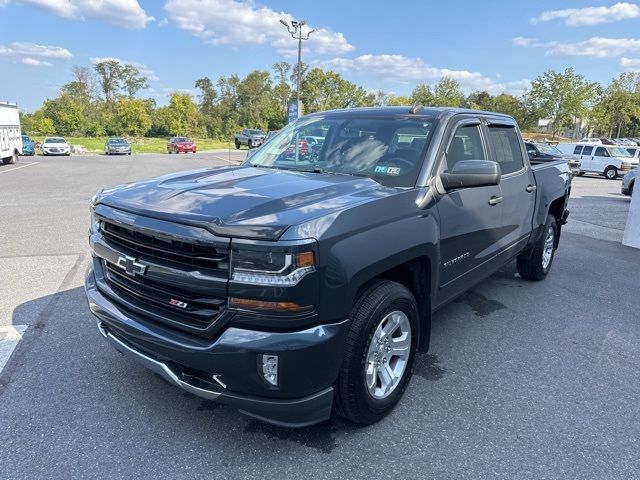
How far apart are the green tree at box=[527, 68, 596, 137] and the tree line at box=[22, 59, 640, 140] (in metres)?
0.11

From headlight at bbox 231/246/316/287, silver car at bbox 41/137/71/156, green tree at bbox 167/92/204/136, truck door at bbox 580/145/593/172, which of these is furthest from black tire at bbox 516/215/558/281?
green tree at bbox 167/92/204/136

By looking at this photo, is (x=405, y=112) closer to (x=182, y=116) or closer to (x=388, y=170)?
(x=388, y=170)

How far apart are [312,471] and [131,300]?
4.61 ft

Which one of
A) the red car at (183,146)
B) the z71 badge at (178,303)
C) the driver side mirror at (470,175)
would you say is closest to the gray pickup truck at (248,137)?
the red car at (183,146)

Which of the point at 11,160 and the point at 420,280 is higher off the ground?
the point at 420,280

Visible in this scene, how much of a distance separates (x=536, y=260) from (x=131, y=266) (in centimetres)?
472

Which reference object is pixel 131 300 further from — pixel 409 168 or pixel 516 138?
pixel 516 138

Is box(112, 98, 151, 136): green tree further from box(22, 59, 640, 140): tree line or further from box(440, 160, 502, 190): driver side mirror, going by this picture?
box(440, 160, 502, 190): driver side mirror

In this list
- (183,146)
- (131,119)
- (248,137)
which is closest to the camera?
(183,146)

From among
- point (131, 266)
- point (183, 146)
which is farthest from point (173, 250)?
point (183, 146)

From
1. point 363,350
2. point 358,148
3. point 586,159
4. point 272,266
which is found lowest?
point 363,350

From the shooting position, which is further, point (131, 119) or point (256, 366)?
point (131, 119)

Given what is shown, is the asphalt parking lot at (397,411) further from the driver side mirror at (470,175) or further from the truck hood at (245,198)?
the driver side mirror at (470,175)

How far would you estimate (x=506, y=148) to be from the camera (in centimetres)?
451
